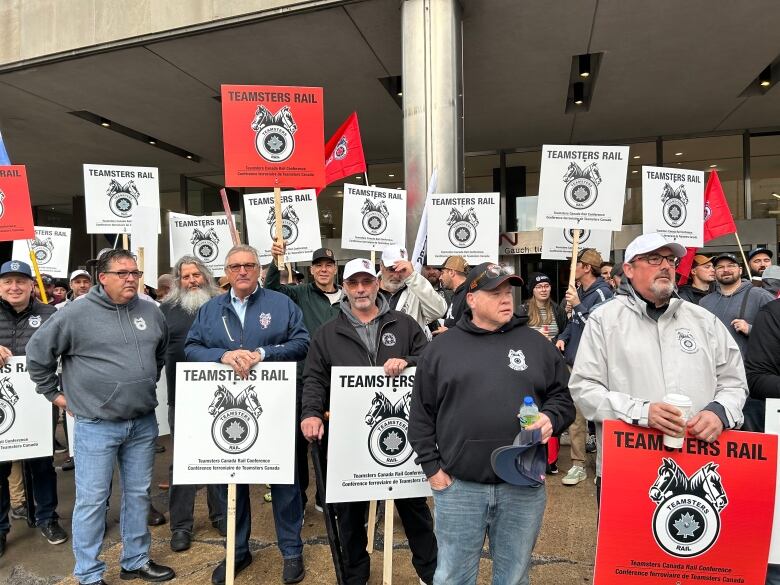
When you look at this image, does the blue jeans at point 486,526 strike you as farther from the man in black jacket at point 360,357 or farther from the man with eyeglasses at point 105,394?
the man with eyeglasses at point 105,394

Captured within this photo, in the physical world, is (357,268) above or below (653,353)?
above

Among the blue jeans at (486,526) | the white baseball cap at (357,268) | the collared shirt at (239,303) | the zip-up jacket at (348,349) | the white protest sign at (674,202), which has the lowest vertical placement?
the blue jeans at (486,526)

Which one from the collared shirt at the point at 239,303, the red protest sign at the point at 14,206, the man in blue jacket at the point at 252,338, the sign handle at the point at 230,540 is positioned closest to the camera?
the sign handle at the point at 230,540

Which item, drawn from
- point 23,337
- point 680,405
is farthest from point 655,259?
point 23,337

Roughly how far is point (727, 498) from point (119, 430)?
350cm

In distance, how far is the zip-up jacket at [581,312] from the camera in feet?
17.6

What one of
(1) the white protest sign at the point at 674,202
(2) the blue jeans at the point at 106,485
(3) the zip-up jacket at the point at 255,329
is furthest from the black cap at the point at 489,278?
(1) the white protest sign at the point at 674,202

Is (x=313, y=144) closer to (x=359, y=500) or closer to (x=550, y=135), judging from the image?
(x=359, y=500)

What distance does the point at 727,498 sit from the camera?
2.48 m

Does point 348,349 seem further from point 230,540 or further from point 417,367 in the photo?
point 230,540

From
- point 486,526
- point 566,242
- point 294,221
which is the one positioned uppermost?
point 294,221

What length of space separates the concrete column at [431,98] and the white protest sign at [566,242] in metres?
1.35

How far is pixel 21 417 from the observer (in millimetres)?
4418

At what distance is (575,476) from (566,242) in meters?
2.98
